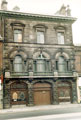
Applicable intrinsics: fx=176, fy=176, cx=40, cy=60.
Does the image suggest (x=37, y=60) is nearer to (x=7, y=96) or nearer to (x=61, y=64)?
(x=61, y=64)

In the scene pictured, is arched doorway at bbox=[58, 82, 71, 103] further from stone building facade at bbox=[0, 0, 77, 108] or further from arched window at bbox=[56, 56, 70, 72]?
arched window at bbox=[56, 56, 70, 72]

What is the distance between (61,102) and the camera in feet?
77.2

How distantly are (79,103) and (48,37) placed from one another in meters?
9.95

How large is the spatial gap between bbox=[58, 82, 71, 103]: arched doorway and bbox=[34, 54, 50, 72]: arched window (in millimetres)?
2866

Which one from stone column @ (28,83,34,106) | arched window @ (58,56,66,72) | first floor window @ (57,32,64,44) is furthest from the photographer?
first floor window @ (57,32,64,44)

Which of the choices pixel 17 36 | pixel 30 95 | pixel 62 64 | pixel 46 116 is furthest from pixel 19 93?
pixel 46 116

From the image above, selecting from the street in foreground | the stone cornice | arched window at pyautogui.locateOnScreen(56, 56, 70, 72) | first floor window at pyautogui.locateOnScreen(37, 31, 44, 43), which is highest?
the stone cornice

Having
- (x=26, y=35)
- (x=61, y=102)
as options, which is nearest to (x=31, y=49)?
(x=26, y=35)

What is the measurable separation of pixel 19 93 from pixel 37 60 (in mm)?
4918

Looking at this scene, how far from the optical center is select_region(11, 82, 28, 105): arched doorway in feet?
72.6

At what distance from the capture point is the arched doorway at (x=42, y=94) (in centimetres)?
2288

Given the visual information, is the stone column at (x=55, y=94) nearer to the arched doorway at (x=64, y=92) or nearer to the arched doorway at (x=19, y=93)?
the arched doorway at (x=64, y=92)

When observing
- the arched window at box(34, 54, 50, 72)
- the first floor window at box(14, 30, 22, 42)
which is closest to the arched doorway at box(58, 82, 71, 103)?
the arched window at box(34, 54, 50, 72)

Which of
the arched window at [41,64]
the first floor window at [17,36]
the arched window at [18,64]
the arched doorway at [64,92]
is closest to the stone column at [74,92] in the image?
the arched doorway at [64,92]
